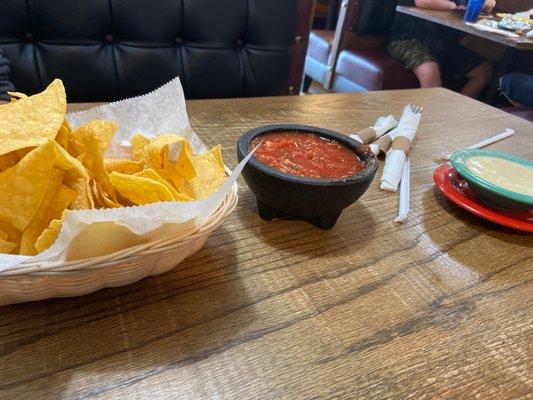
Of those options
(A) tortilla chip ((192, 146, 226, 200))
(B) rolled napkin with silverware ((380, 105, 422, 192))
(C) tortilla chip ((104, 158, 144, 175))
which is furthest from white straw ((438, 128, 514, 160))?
(C) tortilla chip ((104, 158, 144, 175))

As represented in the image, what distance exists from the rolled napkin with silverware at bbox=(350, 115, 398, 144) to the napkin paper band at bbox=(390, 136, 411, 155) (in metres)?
0.06

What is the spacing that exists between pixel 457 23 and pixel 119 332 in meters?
2.91

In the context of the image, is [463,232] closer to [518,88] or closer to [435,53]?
[518,88]

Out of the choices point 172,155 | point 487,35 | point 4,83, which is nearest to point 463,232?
point 172,155

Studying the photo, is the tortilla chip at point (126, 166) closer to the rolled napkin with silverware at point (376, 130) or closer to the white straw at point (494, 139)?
the rolled napkin with silverware at point (376, 130)

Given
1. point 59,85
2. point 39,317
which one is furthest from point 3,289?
point 59,85

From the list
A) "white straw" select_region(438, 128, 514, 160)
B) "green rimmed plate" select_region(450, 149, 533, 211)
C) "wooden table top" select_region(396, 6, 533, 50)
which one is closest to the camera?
"green rimmed plate" select_region(450, 149, 533, 211)

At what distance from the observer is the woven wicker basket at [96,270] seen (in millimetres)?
430

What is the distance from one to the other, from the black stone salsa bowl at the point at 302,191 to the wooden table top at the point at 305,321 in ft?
0.11

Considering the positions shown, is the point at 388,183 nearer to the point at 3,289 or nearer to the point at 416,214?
the point at 416,214

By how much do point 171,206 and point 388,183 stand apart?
1.76ft

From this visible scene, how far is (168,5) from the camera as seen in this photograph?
4.65 feet

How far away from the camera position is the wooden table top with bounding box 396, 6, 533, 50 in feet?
8.00

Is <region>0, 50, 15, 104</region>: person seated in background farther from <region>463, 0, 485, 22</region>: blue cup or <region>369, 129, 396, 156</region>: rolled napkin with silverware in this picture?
<region>463, 0, 485, 22</region>: blue cup
